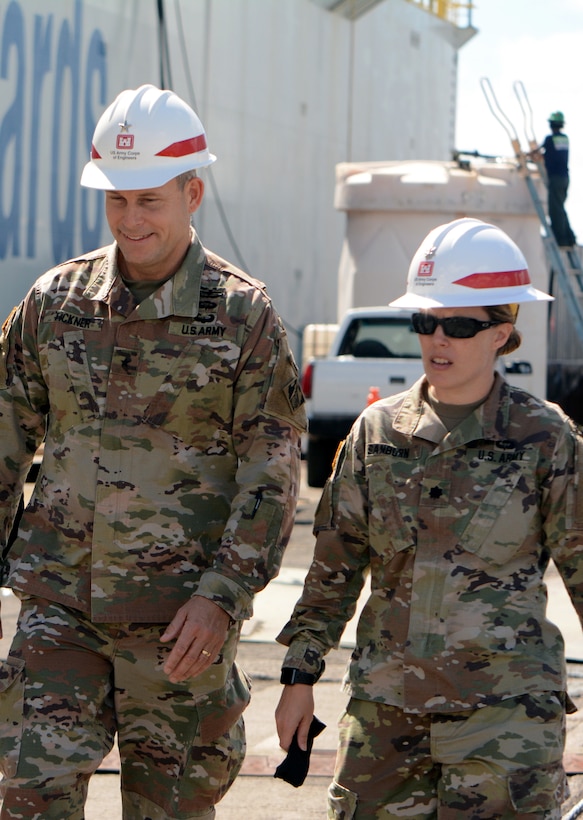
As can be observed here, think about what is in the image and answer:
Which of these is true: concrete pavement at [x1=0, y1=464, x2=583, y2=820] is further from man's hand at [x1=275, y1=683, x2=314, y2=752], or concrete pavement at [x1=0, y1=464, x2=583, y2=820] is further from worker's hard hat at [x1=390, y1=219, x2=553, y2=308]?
worker's hard hat at [x1=390, y1=219, x2=553, y2=308]

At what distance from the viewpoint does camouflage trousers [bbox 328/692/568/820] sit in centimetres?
285

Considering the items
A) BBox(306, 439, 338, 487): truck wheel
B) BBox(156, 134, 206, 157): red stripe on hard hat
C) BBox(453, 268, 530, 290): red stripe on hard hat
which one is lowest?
BBox(306, 439, 338, 487): truck wheel

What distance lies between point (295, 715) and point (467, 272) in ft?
3.43

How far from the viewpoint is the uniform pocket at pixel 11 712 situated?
3184mm

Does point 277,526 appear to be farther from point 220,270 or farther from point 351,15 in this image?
point 351,15

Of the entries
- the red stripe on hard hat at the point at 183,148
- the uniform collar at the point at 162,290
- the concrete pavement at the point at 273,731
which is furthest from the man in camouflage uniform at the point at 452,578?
the concrete pavement at the point at 273,731

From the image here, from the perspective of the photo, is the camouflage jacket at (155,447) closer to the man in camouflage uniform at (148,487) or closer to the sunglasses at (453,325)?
the man in camouflage uniform at (148,487)

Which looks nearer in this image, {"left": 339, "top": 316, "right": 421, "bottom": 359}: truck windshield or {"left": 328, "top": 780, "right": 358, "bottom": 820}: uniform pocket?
{"left": 328, "top": 780, "right": 358, "bottom": 820}: uniform pocket

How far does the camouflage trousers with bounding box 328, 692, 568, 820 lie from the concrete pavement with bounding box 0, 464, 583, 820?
1.77 m

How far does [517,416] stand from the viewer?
3.11m

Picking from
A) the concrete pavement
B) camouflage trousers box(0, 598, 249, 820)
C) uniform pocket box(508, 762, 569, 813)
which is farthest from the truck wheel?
uniform pocket box(508, 762, 569, 813)

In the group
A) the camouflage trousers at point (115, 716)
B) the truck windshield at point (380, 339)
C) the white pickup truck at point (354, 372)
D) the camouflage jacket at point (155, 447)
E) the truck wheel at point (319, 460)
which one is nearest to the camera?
the camouflage trousers at point (115, 716)

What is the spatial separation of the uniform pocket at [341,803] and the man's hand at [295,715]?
11 cm

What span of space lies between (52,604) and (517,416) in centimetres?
118
